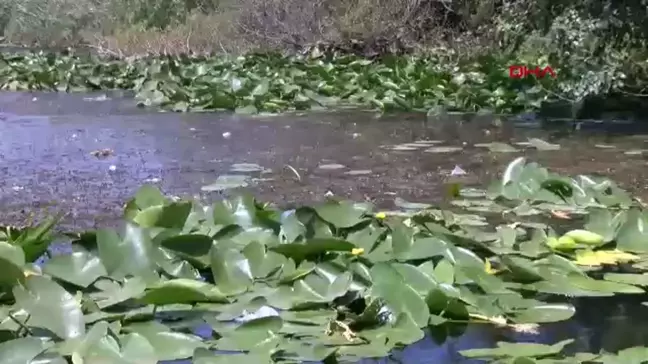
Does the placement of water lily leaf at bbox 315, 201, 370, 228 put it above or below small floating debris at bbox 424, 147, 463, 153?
above

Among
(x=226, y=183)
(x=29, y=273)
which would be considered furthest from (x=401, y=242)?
(x=226, y=183)

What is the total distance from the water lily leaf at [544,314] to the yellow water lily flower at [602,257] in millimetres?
354

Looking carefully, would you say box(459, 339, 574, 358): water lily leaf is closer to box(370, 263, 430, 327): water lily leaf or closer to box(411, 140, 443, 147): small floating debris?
box(370, 263, 430, 327): water lily leaf

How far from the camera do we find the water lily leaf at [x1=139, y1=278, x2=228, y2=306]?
56.9 inches

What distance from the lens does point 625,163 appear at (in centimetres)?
326

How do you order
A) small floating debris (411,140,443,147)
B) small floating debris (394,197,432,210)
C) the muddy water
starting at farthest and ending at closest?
small floating debris (411,140,443,147)
the muddy water
small floating debris (394,197,432,210)

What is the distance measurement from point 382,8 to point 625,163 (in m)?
6.08

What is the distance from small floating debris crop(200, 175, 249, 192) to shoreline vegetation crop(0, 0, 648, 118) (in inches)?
74.5

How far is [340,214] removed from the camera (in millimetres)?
1885

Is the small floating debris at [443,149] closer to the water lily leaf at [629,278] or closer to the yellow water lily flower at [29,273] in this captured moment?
the water lily leaf at [629,278]

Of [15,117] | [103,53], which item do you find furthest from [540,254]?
[103,53]

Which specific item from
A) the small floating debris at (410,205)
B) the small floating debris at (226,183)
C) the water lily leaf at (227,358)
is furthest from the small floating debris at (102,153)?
the water lily leaf at (227,358)

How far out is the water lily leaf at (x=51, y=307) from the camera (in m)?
1.26

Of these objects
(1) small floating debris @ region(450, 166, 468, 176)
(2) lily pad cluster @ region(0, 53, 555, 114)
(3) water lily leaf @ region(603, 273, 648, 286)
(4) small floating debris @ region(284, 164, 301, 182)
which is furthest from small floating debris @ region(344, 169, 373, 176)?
(2) lily pad cluster @ region(0, 53, 555, 114)
